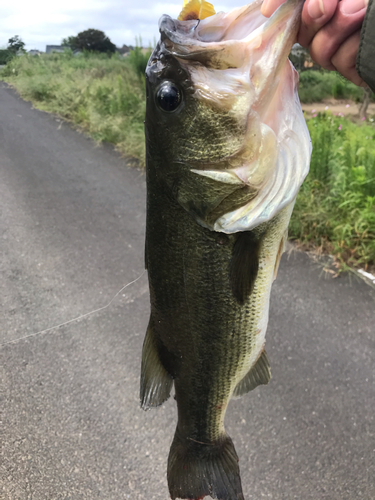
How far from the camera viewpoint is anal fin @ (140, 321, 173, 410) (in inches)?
54.6

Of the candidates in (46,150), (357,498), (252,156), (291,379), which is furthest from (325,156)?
(46,150)

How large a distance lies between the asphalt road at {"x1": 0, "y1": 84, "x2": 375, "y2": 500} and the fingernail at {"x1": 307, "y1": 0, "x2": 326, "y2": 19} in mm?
2483

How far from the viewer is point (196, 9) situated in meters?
1.09

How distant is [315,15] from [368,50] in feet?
0.52

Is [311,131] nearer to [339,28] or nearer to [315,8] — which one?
[339,28]

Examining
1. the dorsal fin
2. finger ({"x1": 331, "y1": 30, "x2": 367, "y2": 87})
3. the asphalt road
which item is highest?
finger ({"x1": 331, "y1": 30, "x2": 367, "y2": 87})

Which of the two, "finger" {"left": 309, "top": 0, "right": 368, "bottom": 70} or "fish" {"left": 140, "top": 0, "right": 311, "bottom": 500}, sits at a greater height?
"finger" {"left": 309, "top": 0, "right": 368, "bottom": 70}

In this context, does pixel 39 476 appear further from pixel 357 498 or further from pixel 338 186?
pixel 338 186

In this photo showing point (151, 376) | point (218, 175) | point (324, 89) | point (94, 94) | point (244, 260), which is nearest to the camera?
point (218, 175)

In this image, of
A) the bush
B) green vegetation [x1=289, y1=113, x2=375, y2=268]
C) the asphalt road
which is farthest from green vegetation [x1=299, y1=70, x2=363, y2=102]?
the asphalt road

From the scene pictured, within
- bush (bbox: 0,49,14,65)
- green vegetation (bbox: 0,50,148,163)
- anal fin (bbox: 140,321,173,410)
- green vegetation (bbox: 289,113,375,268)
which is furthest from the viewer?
bush (bbox: 0,49,14,65)

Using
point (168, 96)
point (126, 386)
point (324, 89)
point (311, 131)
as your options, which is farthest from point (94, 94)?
point (168, 96)

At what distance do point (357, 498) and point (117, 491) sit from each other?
1.43 m

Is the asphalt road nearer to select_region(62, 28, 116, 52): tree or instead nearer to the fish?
the fish
